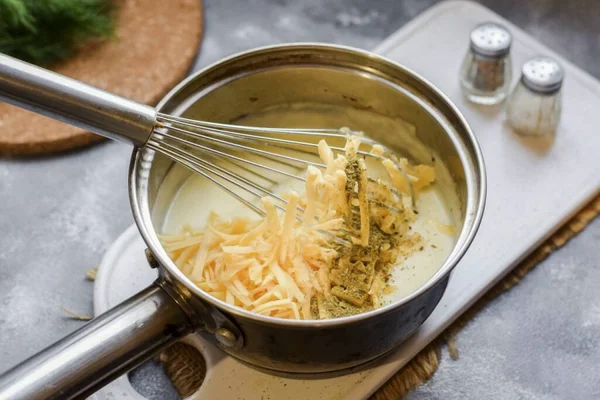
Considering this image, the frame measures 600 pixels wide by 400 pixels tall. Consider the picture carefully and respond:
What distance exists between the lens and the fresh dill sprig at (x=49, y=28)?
120cm

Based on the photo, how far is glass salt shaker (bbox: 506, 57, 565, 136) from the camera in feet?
3.51

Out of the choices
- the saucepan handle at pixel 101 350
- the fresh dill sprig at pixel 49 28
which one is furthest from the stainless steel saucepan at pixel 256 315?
the fresh dill sprig at pixel 49 28

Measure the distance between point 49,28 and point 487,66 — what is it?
76 cm

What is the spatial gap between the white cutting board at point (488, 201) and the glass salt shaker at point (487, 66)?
2cm

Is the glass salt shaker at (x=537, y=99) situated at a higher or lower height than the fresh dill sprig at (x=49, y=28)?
lower

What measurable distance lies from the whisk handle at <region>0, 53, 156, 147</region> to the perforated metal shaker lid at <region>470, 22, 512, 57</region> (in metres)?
0.58

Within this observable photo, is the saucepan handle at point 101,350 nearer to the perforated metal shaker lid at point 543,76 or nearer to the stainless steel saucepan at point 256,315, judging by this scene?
the stainless steel saucepan at point 256,315

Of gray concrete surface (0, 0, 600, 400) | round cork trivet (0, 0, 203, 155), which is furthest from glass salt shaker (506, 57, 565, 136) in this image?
round cork trivet (0, 0, 203, 155)

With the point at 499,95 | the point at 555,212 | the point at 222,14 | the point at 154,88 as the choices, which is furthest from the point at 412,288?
the point at 222,14

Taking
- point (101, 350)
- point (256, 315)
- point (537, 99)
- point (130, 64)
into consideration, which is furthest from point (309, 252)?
point (130, 64)

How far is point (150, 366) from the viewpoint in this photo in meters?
0.95

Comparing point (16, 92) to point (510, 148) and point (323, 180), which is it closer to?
point (323, 180)

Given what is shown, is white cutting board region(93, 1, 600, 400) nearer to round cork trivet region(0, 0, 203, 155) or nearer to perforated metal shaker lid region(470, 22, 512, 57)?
perforated metal shaker lid region(470, 22, 512, 57)

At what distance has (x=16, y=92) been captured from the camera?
29.0 inches
